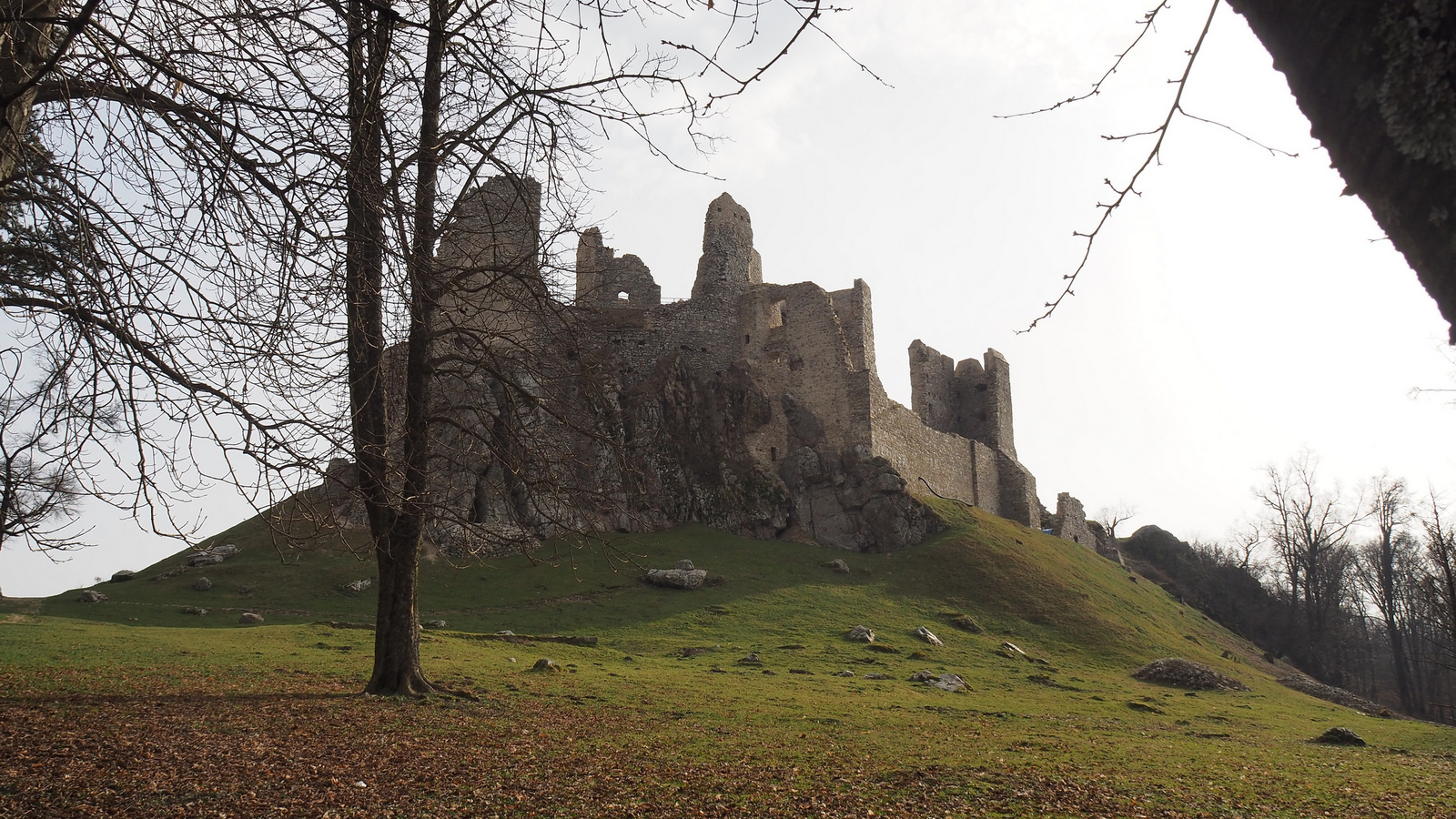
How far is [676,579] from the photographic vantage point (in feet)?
95.2

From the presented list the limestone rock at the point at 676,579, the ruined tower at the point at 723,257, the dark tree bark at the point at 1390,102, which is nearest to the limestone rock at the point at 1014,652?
the limestone rock at the point at 676,579

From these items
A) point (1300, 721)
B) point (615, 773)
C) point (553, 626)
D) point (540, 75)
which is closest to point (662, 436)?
point (553, 626)

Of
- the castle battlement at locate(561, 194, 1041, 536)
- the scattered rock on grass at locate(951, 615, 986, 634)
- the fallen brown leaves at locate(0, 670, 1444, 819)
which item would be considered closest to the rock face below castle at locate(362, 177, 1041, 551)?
the castle battlement at locate(561, 194, 1041, 536)

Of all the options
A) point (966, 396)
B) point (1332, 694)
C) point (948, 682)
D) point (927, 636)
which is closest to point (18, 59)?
point (948, 682)

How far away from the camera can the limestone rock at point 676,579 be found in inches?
1138

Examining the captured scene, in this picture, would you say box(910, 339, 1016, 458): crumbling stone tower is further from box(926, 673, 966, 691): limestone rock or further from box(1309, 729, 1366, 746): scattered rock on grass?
box(1309, 729, 1366, 746): scattered rock on grass

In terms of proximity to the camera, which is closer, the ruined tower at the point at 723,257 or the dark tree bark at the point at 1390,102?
the dark tree bark at the point at 1390,102

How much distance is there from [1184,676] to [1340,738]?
7.86 m

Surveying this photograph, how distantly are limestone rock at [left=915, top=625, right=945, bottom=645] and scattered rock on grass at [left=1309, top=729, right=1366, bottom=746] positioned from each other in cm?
960

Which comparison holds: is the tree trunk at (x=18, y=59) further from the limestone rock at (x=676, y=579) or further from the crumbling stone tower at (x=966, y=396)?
the crumbling stone tower at (x=966, y=396)

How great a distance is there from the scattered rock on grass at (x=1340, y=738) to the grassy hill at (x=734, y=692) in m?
0.39

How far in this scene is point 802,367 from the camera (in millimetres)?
38781

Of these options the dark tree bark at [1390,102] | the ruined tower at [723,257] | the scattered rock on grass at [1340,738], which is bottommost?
the scattered rock on grass at [1340,738]

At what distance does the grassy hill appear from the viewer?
8.82 m
